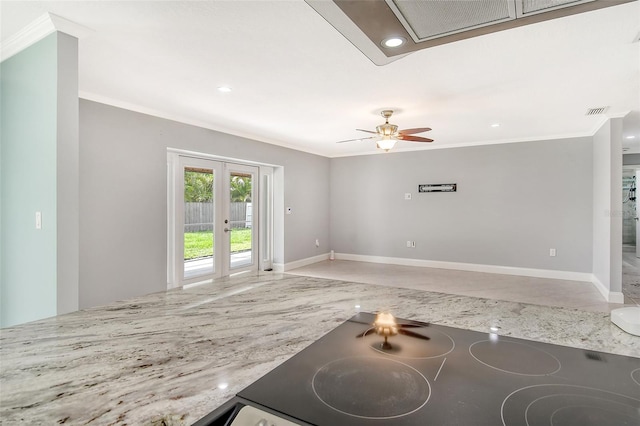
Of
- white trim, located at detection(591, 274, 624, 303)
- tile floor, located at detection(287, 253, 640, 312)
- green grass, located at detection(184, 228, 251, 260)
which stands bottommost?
tile floor, located at detection(287, 253, 640, 312)

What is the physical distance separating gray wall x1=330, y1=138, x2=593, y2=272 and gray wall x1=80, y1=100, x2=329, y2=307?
3.68 meters

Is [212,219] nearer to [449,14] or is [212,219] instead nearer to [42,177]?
[42,177]

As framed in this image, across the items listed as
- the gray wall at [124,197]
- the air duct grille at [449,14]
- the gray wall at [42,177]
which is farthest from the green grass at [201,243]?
the air duct grille at [449,14]

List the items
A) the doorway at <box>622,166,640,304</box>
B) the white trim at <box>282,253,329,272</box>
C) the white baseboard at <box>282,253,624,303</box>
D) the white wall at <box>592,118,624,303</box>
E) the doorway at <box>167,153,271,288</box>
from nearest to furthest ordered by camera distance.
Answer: the white wall at <box>592,118,624,303</box>, the doorway at <box>167,153,271,288</box>, the white baseboard at <box>282,253,624,303</box>, the doorway at <box>622,166,640,304</box>, the white trim at <box>282,253,329,272</box>

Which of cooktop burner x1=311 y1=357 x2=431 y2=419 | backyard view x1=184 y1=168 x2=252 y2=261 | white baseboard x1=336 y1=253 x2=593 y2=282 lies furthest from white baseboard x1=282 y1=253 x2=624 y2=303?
cooktop burner x1=311 y1=357 x2=431 y2=419

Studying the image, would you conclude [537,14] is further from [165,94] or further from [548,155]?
[548,155]

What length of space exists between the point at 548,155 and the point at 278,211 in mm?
4907

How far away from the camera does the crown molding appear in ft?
6.95

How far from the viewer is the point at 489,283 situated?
5.27 m

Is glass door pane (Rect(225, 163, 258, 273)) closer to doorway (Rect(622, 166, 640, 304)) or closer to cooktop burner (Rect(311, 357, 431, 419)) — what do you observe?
cooktop burner (Rect(311, 357, 431, 419))

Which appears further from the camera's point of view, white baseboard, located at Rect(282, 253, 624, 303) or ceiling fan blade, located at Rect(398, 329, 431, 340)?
white baseboard, located at Rect(282, 253, 624, 303)

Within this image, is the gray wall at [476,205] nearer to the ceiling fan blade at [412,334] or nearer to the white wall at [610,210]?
the white wall at [610,210]

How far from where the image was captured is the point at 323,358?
2.73 feet

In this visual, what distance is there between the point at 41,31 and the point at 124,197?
194 centimetres
